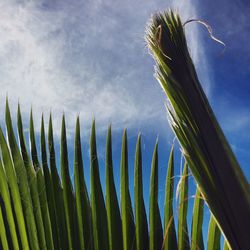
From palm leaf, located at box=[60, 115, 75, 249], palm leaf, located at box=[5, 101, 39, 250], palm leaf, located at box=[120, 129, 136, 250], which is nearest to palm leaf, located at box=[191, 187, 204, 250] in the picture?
palm leaf, located at box=[120, 129, 136, 250]

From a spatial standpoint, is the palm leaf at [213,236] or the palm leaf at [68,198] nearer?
the palm leaf at [213,236]

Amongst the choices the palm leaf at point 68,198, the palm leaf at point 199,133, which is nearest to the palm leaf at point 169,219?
the palm leaf at point 68,198

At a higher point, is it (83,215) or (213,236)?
(83,215)

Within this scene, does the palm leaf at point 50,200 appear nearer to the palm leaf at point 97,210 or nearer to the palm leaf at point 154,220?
the palm leaf at point 97,210

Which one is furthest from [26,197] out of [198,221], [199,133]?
[199,133]

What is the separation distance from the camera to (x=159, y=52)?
899 mm

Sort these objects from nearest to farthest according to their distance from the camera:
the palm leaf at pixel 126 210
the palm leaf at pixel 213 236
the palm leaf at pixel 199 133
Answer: the palm leaf at pixel 199 133 → the palm leaf at pixel 213 236 → the palm leaf at pixel 126 210

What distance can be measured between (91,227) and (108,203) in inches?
4.4

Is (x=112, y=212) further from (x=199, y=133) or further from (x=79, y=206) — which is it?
(x=199, y=133)

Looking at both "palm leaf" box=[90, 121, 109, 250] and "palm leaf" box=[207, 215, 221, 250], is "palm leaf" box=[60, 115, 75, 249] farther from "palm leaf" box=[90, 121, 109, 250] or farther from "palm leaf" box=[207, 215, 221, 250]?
"palm leaf" box=[207, 215, 221, 250]

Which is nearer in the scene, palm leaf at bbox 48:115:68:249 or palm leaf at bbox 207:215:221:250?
palm leaf at bbox 207:215:221:250

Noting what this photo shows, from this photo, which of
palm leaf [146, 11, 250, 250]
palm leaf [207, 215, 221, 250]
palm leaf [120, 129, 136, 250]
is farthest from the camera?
palm leaf [120, 129, 136, 250]

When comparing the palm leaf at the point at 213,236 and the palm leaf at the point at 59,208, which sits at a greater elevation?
the palm leaf at the point at 59,208

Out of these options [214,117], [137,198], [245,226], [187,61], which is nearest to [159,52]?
[187,61]
